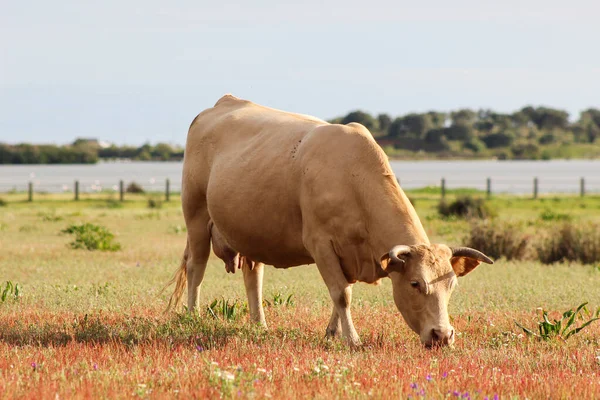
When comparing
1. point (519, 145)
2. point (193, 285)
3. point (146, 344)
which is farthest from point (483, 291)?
point (519, 145)

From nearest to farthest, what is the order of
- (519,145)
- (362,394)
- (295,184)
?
(362,394)
(295,184)
(519,145)

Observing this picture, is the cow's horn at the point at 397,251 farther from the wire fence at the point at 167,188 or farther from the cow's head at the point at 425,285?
the wire fence at the point at 167,188

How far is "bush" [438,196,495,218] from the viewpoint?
28.6 m

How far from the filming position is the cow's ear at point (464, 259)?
746 centimetres

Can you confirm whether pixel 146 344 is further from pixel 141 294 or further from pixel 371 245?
pixel 141 294

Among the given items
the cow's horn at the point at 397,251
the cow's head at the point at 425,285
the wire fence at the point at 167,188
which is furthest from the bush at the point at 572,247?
the wire fence at the point at 167,188

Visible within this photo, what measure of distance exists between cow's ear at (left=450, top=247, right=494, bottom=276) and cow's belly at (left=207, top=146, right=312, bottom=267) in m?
1.56

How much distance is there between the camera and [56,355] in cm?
690

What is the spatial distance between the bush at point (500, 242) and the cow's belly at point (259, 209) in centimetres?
929

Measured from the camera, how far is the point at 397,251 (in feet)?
23.0

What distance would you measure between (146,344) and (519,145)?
139 metres

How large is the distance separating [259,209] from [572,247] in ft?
33.0

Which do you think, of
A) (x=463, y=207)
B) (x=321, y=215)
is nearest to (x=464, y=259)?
(x=321, y=215)

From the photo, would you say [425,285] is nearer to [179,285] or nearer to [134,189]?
[179,285]
